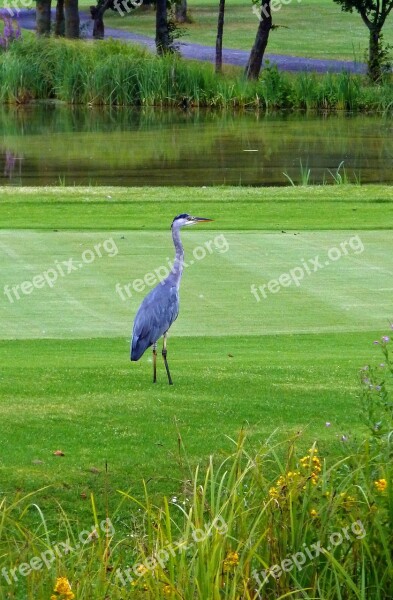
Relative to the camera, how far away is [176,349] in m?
10.1

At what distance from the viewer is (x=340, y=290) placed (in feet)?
37.7

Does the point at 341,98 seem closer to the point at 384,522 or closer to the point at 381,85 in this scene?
the point at 381,85

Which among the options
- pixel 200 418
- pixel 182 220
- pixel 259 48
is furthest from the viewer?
pixel 259 48

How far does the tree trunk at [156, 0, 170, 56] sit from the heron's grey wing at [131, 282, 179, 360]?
34.7 m

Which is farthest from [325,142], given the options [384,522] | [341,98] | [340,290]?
→ [384,522]

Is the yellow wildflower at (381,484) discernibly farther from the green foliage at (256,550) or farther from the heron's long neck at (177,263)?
the heron's long neck at (177,263)

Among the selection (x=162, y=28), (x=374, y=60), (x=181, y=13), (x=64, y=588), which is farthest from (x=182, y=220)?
(x=181, y=13)

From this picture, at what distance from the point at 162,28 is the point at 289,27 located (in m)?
20.2

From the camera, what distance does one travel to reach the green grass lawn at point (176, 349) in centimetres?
737

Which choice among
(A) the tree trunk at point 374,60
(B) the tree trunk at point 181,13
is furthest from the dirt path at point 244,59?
(B) the tree trunk at point 181,13

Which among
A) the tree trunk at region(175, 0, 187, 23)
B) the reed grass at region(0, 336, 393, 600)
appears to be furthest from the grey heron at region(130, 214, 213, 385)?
the tree trunk at region(175, 0, 187, 23)

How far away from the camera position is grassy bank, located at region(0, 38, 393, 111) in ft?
123

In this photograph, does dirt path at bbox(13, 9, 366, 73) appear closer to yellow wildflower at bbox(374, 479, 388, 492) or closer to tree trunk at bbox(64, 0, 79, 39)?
tree trunk at bbox(64, 0, 79, 39)

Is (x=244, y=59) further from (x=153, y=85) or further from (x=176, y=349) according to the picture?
(x=176, y=349)
